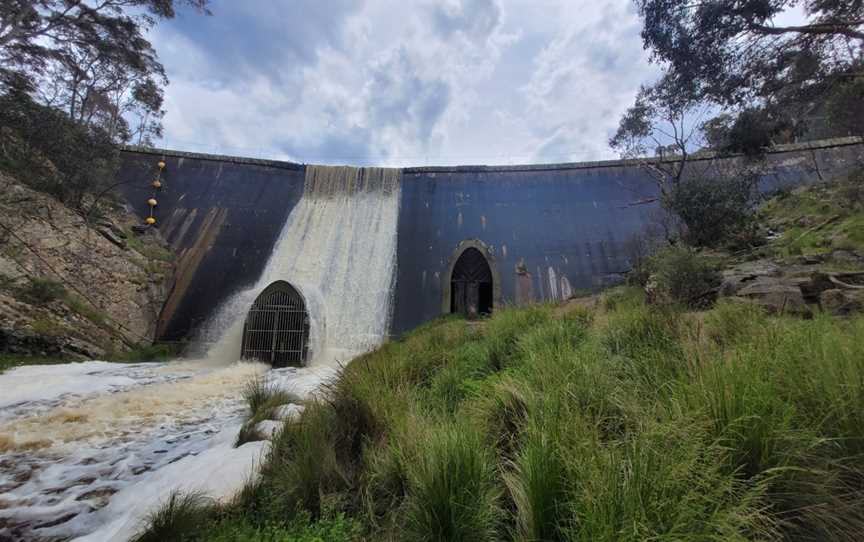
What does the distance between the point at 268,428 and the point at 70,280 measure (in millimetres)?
10471

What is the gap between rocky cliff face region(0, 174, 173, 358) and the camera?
29.1 feet

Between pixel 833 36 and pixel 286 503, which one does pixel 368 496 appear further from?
pixel 833 36

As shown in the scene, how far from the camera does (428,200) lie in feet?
56.4

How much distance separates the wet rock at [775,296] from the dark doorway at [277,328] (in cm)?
971

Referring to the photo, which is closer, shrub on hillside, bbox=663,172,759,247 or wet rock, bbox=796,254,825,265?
wet rock, bbox=796,254,825,265

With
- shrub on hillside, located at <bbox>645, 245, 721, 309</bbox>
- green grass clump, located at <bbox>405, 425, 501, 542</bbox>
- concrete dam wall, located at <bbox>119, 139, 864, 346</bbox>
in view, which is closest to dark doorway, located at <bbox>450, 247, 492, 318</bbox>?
concrete dam wall, located at <bbox>119, 139, 864, 346</bbox>

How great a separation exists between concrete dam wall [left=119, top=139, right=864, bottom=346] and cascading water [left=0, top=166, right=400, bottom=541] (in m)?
0.51

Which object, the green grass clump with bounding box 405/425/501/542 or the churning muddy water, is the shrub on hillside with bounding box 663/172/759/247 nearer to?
the green grass clump with bounding box 405/425/501/542

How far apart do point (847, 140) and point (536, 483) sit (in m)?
21.1

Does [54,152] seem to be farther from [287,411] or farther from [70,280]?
[287,411]

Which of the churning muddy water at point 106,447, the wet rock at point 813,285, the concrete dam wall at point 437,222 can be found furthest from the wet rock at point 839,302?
the concrete dam wall at point 437,222

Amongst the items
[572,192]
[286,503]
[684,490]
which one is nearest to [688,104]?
[572,192]

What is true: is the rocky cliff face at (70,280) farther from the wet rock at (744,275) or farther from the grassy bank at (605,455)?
the wet rock at (744,275)

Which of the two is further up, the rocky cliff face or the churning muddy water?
the rocky cliff face
